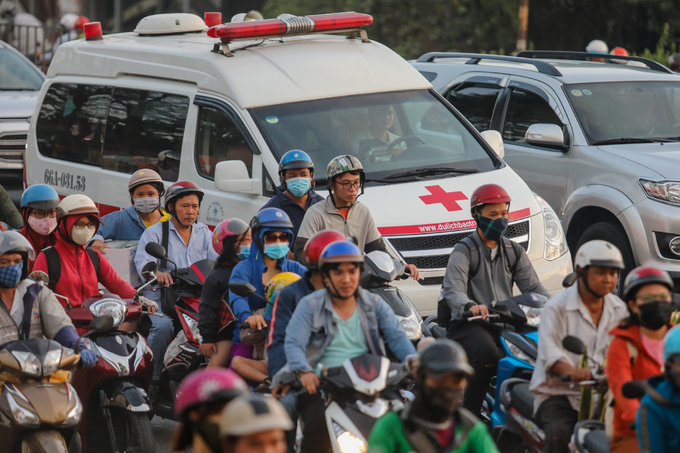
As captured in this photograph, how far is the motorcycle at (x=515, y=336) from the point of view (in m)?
5.49

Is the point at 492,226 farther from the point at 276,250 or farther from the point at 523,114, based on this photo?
the point at 523,114

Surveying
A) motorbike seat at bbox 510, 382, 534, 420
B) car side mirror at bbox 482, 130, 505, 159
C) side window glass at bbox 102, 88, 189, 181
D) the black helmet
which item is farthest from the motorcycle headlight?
car side mirror at bbox 482, 130, 505, 159

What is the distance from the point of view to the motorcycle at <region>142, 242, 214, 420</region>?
21.0 ft

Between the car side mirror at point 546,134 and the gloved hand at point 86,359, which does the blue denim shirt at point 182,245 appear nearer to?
the gloved hand at point 86,359

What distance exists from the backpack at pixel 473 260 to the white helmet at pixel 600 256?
1.38 metres

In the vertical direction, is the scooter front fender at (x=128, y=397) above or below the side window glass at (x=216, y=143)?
below

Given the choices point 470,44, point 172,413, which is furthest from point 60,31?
point 172,413

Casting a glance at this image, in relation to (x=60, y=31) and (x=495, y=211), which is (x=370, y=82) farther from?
(x=60, y=31)

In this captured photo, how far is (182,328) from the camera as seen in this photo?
22.2 feet

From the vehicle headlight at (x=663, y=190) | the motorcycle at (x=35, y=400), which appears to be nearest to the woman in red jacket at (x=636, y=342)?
the motorcycle at (x=35, y=400)

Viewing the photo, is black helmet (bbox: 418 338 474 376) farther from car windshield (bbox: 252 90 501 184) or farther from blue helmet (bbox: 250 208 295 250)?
car windshield (bbox: 252 90 501 184)

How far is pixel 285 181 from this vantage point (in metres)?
7.17

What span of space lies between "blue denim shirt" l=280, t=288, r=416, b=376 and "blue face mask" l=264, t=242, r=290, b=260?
91 centimetres

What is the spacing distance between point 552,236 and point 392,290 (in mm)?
2259
